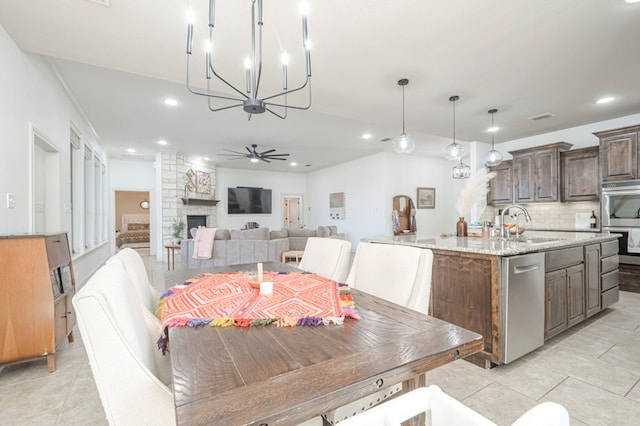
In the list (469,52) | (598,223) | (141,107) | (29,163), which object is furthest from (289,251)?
(598,223)

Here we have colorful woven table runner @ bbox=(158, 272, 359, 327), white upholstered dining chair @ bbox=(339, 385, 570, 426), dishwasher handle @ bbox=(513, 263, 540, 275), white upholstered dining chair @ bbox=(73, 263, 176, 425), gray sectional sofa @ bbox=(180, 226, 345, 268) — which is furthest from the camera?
gray sectional sofa @ bbox=(180, 226, 345, 268)

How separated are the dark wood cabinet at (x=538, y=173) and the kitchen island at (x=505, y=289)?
2303 millimetres

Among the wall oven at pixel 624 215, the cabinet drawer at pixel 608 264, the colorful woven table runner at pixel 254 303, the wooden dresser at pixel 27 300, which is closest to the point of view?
the colorful woven table runner at pixel 254 303

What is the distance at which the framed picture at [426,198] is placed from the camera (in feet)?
26.9

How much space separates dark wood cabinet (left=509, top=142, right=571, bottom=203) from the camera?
4812 millimetres

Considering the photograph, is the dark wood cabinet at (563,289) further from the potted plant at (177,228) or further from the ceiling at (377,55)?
the potted plant at (177,228)

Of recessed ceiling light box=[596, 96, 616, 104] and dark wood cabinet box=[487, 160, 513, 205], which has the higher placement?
recessed ceiling light box=[596, 96, 616, 104]

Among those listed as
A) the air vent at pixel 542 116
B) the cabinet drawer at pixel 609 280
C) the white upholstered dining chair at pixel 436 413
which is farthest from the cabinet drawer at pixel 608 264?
the white upholstered dining chair at pixel 436 413

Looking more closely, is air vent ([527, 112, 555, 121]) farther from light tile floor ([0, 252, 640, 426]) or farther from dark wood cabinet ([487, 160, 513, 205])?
light tile floor ([0, 252, 640, 426])

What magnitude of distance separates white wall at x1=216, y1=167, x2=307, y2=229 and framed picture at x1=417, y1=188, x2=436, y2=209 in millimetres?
4356

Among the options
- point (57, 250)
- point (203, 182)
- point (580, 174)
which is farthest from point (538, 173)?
point (203, 182)

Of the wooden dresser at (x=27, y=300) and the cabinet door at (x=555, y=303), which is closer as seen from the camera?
the wooden dresser at (x=27, y=300)

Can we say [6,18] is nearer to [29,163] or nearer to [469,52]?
[29,163]

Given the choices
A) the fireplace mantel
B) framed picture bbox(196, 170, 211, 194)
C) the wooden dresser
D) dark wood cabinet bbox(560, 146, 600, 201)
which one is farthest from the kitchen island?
framed picture bbox(196, 170, 211, 194)
